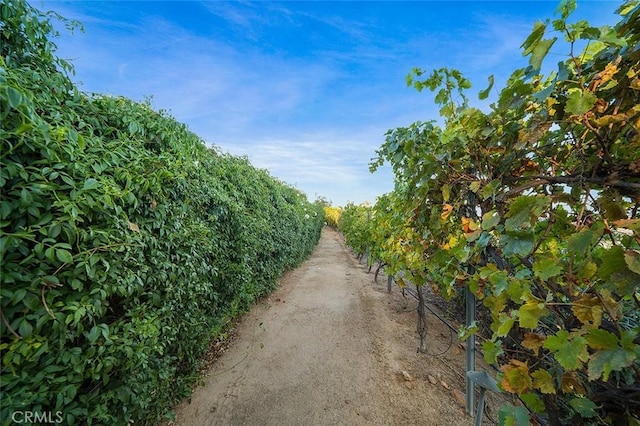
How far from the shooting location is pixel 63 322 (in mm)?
1318

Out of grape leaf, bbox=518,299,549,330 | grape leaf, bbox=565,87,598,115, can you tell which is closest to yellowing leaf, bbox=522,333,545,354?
grape leaf, bbox=518,299,549,330

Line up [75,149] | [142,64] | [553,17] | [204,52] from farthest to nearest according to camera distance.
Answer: [204,52] < [142,64] < [75,149] < [553,17]

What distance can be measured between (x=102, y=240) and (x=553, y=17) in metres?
2.41

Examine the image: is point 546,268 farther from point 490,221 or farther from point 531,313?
→ point 490,221

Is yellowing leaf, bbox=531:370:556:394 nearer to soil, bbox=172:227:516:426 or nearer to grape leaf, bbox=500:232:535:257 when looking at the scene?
grape leaf, bbox=500:232:535:257

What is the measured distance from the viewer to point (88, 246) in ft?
4.95

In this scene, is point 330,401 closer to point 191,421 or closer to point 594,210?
point 191,421

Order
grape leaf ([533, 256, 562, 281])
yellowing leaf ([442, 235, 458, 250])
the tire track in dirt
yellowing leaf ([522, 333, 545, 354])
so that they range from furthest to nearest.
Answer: the tire track in dirt, yellowing leaf ([442, 235, 458, 250]), yellowing leaf ([522, 333, 545, 354]), grape leaf ([533, 256, 562, 281])

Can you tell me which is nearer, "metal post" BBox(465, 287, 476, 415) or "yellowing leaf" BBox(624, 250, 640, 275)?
"yellowing leaf" BBox(624, 250, 640, 275)

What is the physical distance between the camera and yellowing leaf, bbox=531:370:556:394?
91cm

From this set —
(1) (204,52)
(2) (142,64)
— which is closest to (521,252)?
(2) (142,64)

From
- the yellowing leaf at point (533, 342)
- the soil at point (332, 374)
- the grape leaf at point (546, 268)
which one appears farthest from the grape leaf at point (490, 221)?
the soil at point (332, 374)

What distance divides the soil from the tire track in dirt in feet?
0.03

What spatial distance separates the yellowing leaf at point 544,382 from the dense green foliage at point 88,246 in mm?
2142
